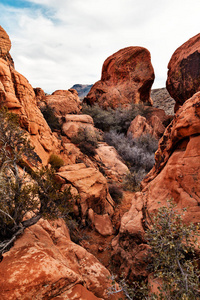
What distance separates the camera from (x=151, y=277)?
3.24 metres

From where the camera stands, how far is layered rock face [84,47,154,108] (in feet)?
68.6

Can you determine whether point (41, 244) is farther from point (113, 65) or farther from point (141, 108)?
point (113, 65)

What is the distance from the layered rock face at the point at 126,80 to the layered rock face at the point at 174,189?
1693 cm

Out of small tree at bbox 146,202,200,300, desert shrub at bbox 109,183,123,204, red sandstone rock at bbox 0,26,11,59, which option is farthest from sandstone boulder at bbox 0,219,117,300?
red sandstone rock at bbox 0,26,11,59

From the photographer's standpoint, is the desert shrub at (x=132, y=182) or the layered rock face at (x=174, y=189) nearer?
the layered rock face at (x=174, y=189)

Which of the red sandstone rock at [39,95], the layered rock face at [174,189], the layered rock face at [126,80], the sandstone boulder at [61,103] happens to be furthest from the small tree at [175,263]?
the layered rock face at [126,80]

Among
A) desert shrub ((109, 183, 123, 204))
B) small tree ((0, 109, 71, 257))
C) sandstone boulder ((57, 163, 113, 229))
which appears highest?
small tree ((0, 109, 71, 257))

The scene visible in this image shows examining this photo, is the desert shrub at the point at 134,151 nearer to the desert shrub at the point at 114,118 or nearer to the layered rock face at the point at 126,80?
the desert shrub at the point at 114,118

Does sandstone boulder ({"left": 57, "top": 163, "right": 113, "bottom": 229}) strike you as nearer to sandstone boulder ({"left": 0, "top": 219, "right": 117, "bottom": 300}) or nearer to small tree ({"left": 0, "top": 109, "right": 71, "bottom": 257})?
small tree ({"left": 0, "top": 109, "right": 71, "bottom": 257})

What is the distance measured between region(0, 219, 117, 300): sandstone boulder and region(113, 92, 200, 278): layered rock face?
3.37 ft

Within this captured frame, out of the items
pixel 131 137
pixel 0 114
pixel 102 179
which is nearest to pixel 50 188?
pixel 0 114

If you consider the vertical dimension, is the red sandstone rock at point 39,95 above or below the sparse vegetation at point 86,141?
above

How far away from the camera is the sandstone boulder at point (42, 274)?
2.19 metres

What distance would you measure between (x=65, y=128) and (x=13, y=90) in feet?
16.4
